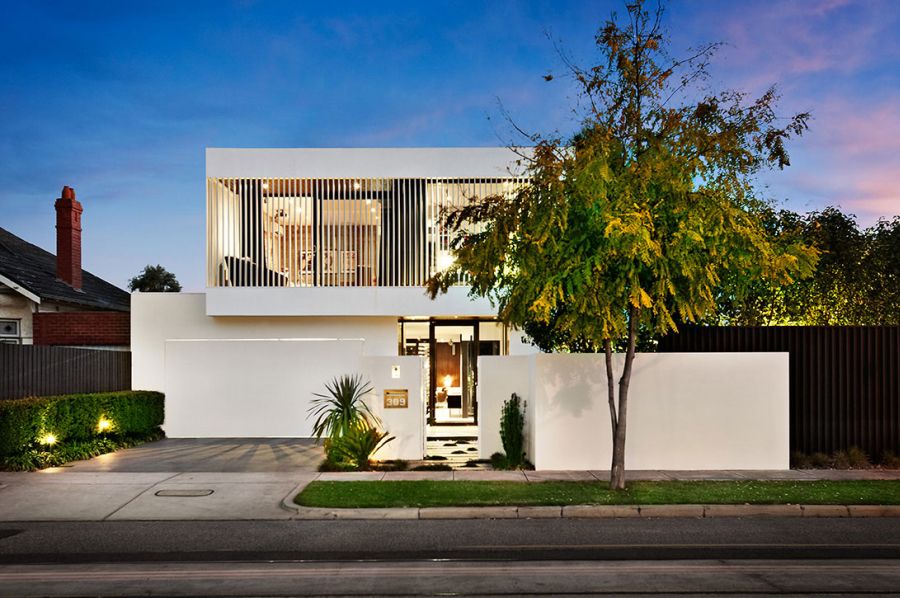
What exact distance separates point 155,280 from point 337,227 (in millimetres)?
38387

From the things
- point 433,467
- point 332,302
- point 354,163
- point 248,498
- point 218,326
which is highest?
point 354,163

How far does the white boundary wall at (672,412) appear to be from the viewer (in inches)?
508

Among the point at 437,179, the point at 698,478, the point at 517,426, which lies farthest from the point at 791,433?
the point at 437,179

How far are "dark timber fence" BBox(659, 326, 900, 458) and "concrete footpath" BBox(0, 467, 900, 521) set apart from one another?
3.67 feet

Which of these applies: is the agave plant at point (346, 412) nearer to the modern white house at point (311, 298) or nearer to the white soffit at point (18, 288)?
the modern white house at point (311, 298)

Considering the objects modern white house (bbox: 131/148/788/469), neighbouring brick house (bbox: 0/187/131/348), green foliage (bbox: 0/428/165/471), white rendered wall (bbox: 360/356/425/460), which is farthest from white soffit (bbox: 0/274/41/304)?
white rendered wall (bbox: 360/356/425/460)

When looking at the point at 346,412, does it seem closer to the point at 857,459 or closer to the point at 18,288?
the point at 857,459

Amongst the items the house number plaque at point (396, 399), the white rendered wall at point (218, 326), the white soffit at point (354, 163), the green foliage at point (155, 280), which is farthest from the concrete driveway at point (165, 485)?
the green foliage at point (155, 280)

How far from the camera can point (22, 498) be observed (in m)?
10.7

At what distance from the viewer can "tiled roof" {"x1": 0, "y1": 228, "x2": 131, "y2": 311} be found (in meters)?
20.3

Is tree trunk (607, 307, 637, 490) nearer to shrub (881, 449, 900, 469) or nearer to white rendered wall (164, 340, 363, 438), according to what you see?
shrub (881, 449, 900, 469)

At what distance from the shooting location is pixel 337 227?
63.8 feet

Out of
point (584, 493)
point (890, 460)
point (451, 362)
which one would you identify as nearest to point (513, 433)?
point (584, 493)

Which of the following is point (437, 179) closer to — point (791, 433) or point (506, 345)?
point (506, 345)
